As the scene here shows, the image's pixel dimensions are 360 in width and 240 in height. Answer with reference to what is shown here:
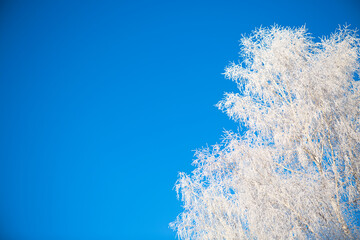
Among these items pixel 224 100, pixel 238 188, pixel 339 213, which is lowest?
pixel 339 213

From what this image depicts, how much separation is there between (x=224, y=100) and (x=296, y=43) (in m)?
2.64

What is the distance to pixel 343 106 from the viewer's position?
543 centimetres

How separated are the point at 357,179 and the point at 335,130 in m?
1.09

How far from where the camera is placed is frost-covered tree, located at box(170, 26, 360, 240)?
4.84 m

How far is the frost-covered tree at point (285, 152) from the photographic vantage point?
15.9ft

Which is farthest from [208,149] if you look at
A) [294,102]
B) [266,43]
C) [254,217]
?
[266,43]

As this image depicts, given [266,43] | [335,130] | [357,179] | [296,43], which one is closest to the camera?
[357,179]

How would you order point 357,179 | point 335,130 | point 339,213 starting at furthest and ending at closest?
point 335,130 < point 357,179 < point 339,213

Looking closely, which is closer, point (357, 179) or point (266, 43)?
point (357, 179)

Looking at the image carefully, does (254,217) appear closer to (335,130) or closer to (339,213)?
(339,213)

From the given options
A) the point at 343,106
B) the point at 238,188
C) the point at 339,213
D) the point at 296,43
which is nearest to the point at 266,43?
the point at 296,43

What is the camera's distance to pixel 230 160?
652 centimetres

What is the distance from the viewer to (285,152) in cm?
596

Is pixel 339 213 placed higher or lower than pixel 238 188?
lower
